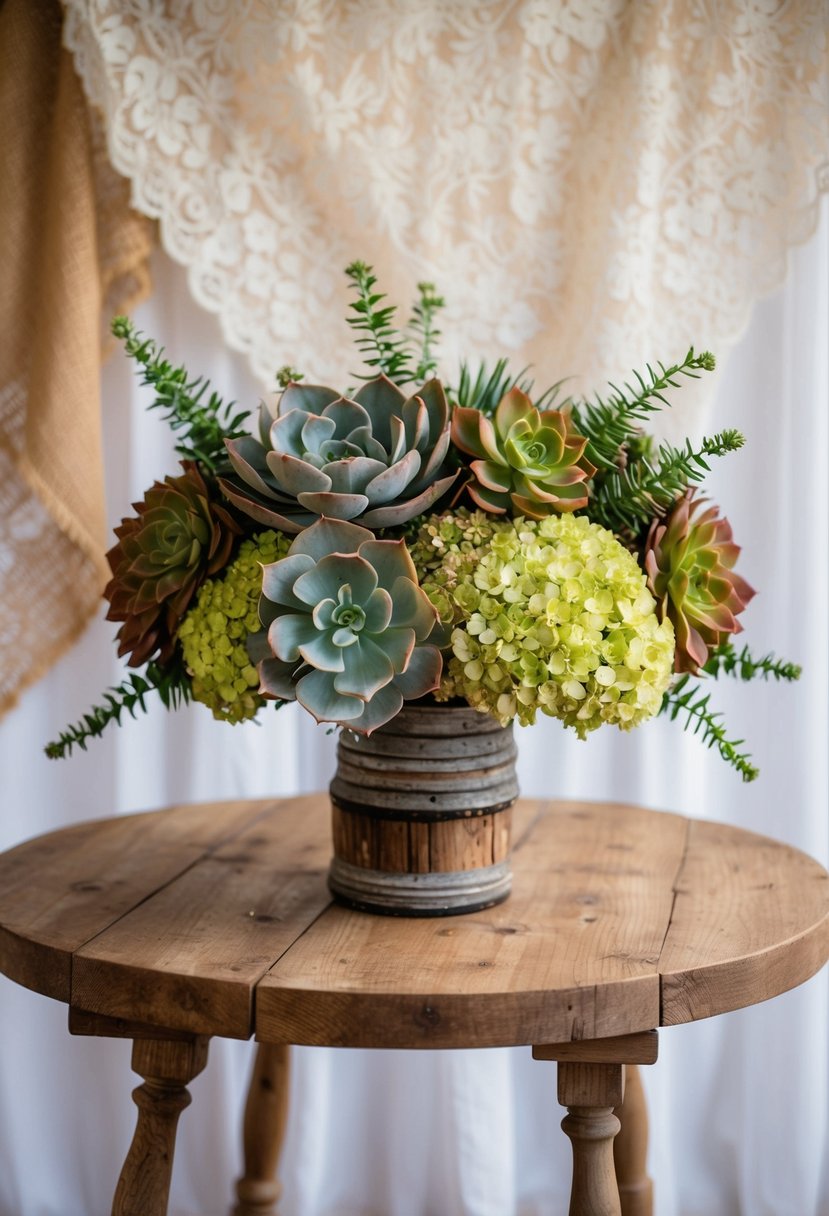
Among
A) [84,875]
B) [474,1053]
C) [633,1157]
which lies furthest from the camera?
[474,1053]

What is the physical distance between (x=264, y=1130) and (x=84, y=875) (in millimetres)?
509

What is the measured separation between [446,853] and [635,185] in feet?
3.04

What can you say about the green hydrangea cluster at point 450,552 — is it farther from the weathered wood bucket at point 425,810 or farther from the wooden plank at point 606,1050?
the wooden plank at point 606,1050

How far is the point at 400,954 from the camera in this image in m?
0.86

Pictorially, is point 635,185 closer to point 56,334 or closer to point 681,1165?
point 56,334

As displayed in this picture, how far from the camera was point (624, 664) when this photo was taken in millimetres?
812

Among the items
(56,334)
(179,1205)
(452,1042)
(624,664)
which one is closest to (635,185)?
(56,334)

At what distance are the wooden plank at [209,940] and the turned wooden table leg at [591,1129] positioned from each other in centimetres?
24

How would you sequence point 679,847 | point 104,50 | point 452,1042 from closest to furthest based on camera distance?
point 452,1042 < point 679,847 < point 104,50

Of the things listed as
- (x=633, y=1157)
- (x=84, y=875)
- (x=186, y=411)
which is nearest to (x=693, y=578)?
(x=186, y=411)

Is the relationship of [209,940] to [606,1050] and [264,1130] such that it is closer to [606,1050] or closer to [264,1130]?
[606,1050]

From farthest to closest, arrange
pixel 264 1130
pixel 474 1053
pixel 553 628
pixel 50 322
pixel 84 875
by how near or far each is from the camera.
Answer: pixel 474 1053, pixel 50 322, pixel 264 1130, pixel 84 875, pixel 553 628

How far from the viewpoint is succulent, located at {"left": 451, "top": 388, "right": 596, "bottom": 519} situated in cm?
86

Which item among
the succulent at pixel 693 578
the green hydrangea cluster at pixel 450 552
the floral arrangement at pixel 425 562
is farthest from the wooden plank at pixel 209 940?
the succulent at pixel 693 578
